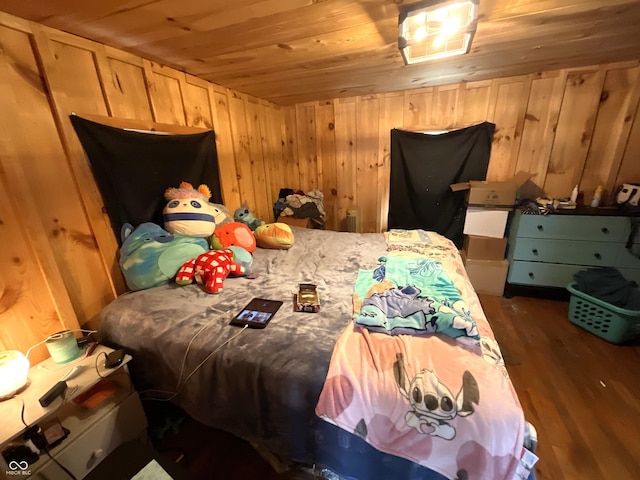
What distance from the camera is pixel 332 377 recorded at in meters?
0.90

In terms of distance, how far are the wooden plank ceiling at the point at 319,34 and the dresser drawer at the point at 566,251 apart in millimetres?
1469

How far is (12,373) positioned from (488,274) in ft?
10.7

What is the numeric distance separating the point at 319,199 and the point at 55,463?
2.84 metres

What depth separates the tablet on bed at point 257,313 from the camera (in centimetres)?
119

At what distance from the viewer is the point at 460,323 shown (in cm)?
99

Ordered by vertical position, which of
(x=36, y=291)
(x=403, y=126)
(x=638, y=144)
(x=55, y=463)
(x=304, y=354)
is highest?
(x=403, y=126)

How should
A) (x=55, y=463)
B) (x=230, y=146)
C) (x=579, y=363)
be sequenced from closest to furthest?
(x=55, y=463) → (x=579, y=363) → (x=230, y=146)

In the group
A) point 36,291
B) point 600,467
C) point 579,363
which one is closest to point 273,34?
point 36,291

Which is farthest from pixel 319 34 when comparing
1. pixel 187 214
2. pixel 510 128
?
pixel 510 128

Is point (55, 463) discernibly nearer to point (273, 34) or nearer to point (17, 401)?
point (17, 401)

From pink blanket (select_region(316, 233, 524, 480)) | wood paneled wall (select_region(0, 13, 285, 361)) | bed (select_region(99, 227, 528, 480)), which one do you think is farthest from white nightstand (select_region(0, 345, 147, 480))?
pink blanket (select_region(316, 233, 524, 480))

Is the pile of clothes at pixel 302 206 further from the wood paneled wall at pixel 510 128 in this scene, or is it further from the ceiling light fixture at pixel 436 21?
the ceiling light fixture at pixel 436 21

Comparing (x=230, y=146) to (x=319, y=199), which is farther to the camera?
(x=319, y=199)

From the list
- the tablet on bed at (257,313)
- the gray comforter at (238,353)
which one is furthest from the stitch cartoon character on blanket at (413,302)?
the tablet on bed at (257,313)
